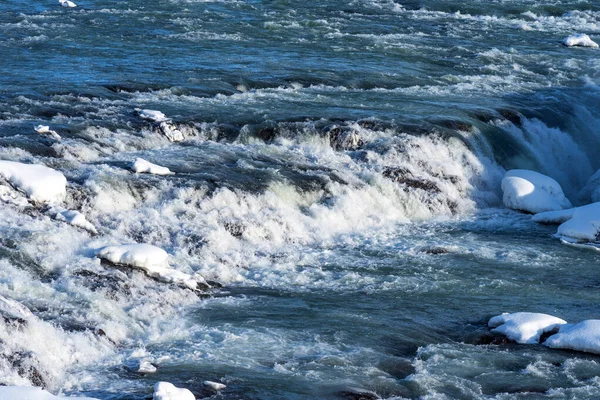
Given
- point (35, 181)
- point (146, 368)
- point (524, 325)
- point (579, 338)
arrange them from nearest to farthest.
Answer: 1. point (146, 368)
2. point (579, 338)
3. point (524, 325)
4. point (35, 181)

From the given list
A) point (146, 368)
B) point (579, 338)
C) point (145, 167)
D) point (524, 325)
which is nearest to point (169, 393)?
point (146, 368)

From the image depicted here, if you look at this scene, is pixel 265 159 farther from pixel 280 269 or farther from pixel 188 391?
pixel 188 391

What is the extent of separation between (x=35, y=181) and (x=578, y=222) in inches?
348

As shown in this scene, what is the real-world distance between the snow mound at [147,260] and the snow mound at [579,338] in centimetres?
473

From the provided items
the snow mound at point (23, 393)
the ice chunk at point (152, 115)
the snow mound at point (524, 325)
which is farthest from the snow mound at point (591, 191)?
the snow mound at point (23, 393)

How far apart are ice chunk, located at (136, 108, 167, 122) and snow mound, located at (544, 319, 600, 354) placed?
939 cm

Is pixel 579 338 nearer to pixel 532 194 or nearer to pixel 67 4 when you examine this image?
pixel 532 194

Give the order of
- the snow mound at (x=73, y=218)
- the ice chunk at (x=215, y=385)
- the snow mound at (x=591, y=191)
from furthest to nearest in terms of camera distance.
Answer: the snow mound at (x=591, y=191) → the snow mound at (x=73, y=218) → the ice chunk at (x=215, y=385)

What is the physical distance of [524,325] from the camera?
44.9ft

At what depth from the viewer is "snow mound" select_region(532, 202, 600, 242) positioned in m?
18.1

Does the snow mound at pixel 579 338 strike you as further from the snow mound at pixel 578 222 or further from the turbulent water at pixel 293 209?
the snow mound at pixel 578 222

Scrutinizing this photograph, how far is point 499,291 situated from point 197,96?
947 cm

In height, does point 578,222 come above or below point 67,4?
below

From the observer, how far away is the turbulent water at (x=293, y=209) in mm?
12438
